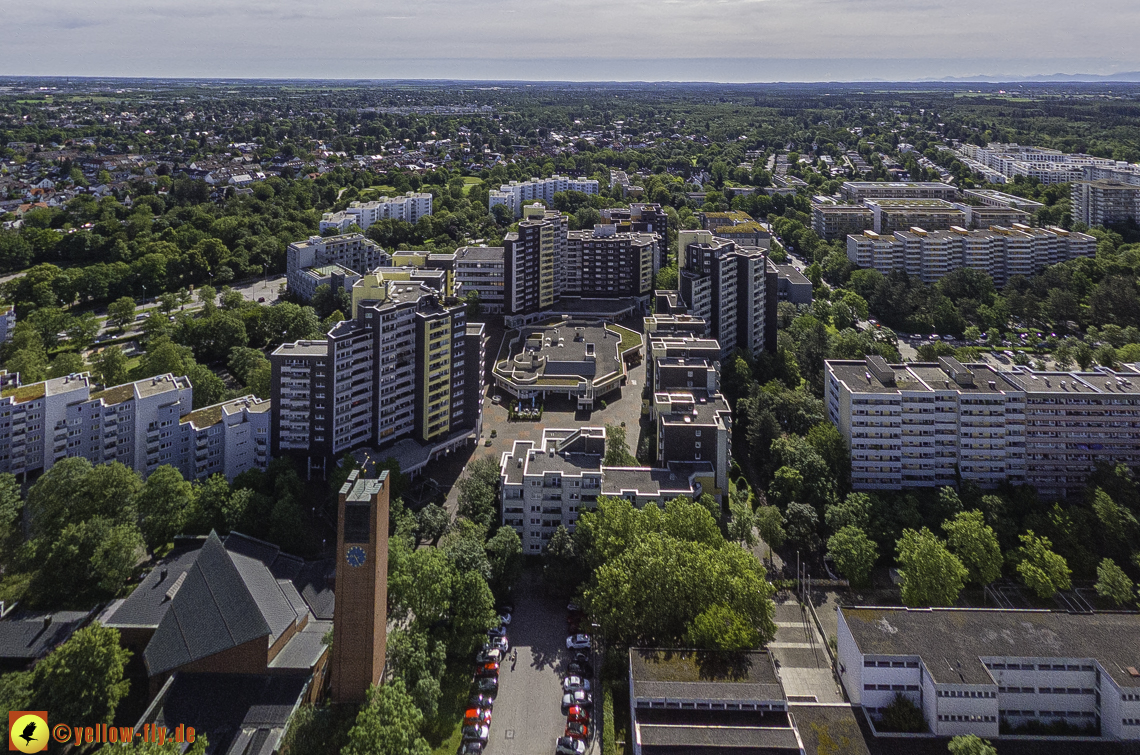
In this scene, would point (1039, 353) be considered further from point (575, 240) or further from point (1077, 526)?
point (575, 240)

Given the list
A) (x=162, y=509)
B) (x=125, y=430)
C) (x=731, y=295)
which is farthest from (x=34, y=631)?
(x=731, y=295)

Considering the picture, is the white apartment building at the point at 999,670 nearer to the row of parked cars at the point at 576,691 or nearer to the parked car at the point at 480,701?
the row of parked cars at the point at 576,691

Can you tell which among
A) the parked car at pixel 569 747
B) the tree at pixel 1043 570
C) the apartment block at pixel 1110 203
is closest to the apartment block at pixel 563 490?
the parked car at pixel 569 747

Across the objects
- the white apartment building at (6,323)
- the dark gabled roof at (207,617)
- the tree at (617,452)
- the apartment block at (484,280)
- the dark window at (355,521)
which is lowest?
the dark gabled roof at (207,617)

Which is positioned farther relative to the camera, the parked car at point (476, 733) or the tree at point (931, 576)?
the tree at point (931, 576)

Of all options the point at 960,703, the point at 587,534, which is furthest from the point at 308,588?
the point at 960,703

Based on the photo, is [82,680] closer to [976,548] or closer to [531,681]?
[531,681]

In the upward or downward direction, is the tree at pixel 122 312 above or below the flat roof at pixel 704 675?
above
